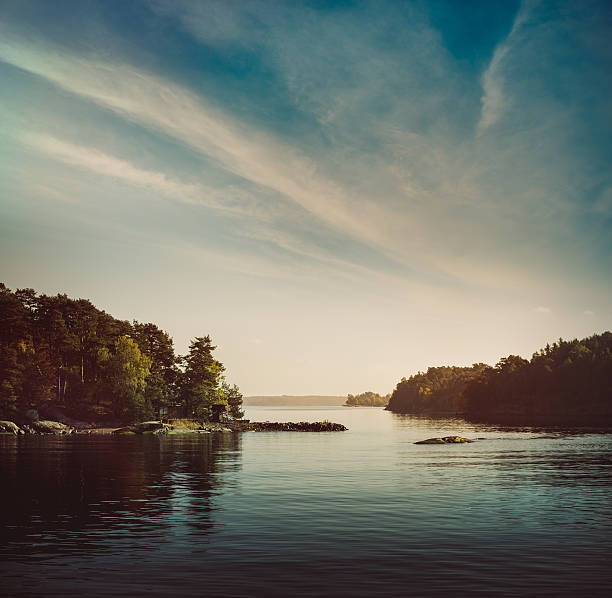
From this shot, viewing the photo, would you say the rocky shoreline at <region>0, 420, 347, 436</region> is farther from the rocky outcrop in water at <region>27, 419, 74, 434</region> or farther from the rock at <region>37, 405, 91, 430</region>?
the rock at <region>37, 405, 91, 430</region>

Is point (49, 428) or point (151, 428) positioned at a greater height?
point (49, 428)

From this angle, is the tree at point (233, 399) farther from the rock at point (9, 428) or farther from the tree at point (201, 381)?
the rock at point (9, 428)

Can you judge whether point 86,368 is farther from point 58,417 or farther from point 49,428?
point 49,428

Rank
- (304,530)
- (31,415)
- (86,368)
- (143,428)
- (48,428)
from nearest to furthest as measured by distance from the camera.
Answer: (304,530)
(48,428)
(143,428)
(31,415)
(86,368)

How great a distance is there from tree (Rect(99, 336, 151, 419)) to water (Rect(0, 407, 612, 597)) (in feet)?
210

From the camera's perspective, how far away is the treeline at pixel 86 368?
11062 cm

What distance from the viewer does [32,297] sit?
123m

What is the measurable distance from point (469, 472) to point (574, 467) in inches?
430

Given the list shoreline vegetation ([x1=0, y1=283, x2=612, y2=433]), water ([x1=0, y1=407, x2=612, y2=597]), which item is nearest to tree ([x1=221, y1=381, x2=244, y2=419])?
shoreline vegetation ([x1=0, y1=283, x2=612, y2=433])

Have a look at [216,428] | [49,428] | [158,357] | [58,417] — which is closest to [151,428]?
[216,428]

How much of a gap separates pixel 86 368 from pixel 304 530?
11270cm

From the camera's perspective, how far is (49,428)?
102 metres

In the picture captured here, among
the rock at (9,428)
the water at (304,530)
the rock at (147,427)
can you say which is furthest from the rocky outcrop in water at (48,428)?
the water at (304,530)

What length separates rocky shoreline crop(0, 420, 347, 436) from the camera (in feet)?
332
